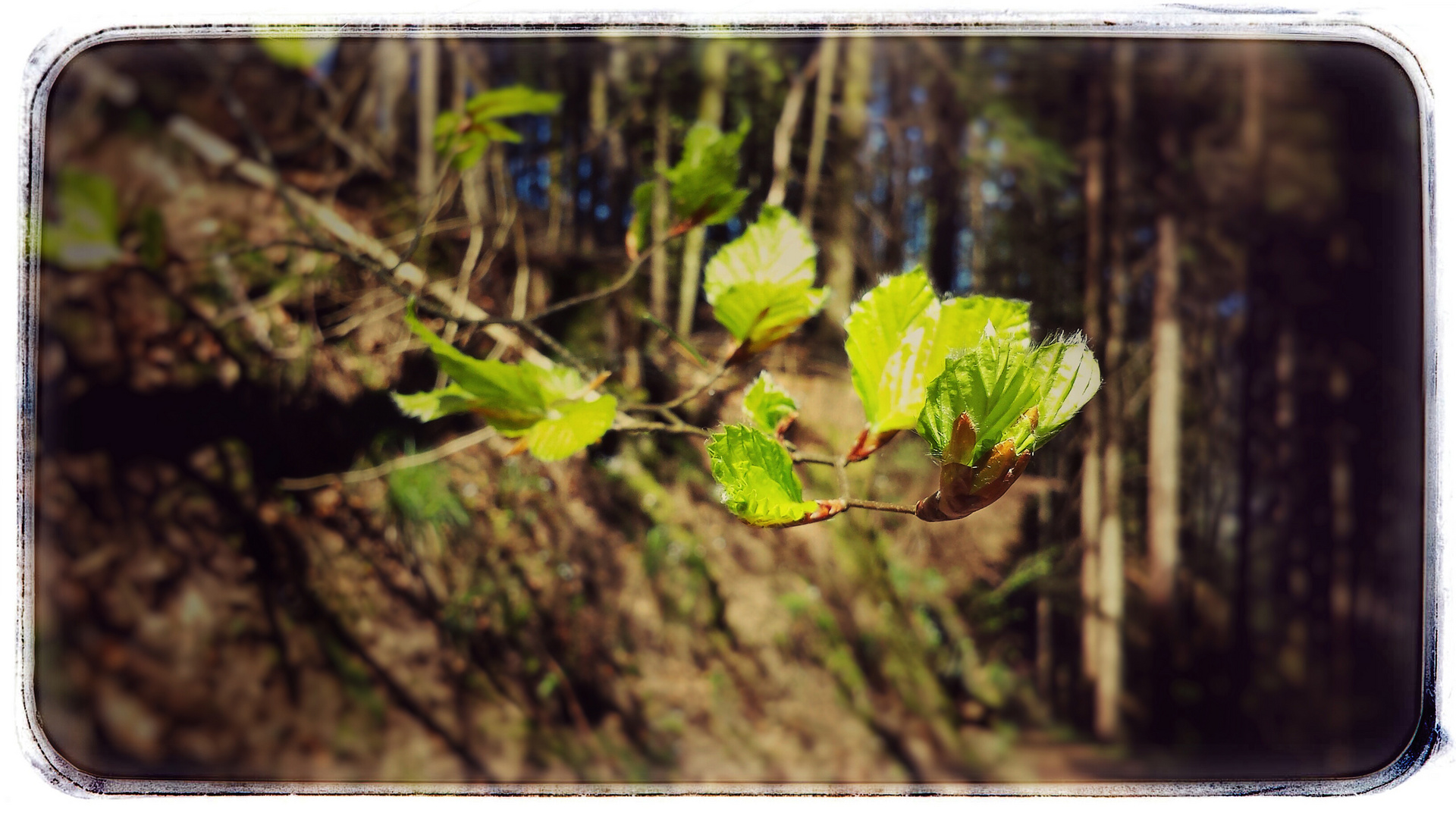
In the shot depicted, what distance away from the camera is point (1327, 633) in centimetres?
69

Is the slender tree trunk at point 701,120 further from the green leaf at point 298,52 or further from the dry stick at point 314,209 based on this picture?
the green leaf at point 298,52

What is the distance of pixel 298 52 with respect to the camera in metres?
0.59

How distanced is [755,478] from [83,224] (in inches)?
30.7

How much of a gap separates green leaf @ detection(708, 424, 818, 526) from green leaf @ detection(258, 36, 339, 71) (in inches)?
21.8

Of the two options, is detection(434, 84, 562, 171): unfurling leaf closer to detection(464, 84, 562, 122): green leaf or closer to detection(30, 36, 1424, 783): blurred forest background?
detection(464, 84, 562, 122): green leaf

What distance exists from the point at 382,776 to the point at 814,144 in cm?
78

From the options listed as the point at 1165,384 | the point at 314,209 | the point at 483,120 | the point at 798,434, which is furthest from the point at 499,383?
the point at 1165,384

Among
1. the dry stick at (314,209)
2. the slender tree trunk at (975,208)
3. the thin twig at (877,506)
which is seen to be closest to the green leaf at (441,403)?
the thin twig at (877,506)

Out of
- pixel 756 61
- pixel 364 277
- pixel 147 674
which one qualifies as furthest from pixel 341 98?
pixel 147 674

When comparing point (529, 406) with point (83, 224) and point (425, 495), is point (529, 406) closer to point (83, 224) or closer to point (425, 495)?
point (425, 495)

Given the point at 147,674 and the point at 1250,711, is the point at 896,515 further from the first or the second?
the point at 147,674

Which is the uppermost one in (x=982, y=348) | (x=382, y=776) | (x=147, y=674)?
(x=982, y=348)

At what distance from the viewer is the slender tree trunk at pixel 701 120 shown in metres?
0.65

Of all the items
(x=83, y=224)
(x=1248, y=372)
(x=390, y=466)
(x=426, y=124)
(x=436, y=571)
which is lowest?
(x=436, y=571)
